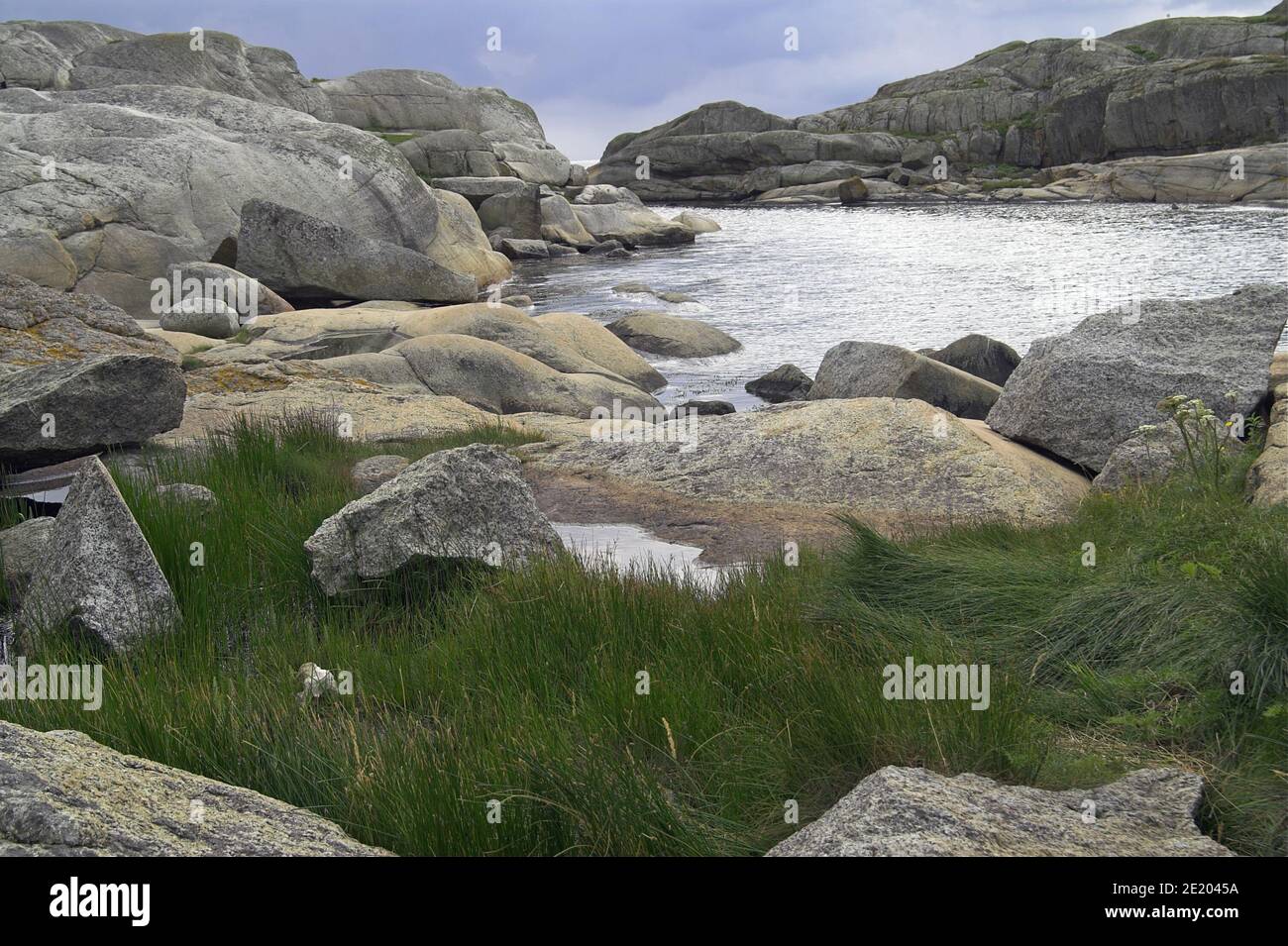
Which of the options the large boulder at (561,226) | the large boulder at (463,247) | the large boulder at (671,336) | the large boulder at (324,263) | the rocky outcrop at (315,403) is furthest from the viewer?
the large boulder at (561,226)

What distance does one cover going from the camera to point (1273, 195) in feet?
177

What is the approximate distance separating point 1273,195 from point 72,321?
55.9 m

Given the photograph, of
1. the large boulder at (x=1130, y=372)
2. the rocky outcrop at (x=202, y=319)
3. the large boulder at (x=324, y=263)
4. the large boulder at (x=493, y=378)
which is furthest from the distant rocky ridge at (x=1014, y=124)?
the rocky outcrop at (x=202, y=319)

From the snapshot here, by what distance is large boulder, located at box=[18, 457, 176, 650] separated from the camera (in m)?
6.21

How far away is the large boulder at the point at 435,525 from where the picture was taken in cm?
683

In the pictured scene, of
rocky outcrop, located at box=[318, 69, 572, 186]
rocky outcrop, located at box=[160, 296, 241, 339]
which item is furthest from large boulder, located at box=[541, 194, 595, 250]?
rocky outcrop, located at box=[160, 296, 241, 339]

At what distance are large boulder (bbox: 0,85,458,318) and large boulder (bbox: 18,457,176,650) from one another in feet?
54.5

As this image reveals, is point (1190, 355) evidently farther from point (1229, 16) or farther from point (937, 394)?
point (1229, 16)

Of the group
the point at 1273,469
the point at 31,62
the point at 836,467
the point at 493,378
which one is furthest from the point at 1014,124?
the point at 1273,469

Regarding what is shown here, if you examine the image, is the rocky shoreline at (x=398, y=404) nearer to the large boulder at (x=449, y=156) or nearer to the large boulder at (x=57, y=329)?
the large boulder at (x=57, y=329)

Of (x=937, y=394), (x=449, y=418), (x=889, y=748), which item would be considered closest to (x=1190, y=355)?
(x=937, y=394)

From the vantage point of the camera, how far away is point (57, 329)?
12.0 m

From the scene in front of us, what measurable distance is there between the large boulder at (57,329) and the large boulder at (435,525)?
5.31 metres
